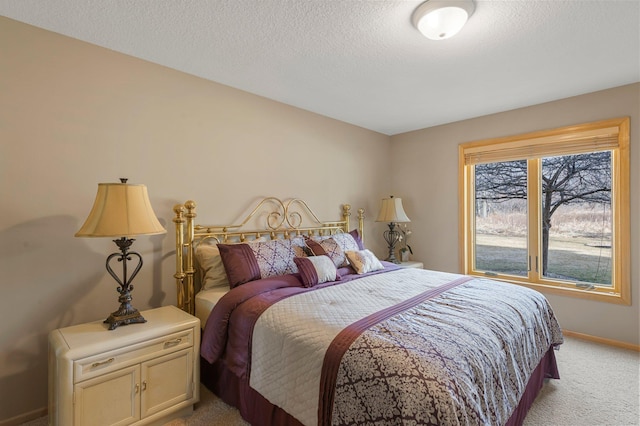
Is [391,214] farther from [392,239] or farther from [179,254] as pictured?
[179,254]

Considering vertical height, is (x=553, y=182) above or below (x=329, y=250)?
above

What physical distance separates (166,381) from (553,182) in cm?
414

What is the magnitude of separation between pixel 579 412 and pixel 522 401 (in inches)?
22.1

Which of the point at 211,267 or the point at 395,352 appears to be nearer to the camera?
the point at 395,352

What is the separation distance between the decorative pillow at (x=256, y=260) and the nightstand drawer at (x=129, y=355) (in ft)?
1.69

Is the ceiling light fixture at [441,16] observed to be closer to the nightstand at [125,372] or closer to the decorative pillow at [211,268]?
the decorative pillow at [211,268]

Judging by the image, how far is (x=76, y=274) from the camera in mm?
2049

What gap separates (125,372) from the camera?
5.50 feet

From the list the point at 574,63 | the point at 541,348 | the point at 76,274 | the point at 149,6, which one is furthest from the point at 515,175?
the point at 76,274

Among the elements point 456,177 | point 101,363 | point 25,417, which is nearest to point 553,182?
point 456,177

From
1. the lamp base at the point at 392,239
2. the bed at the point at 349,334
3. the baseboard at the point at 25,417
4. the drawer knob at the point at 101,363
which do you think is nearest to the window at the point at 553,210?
the lamp base at the point at 392,239

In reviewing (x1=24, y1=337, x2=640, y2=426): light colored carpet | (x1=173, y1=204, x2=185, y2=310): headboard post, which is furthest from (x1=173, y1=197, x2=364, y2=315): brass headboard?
(x1=24, y1=337, x2=640, y2=426): light colored carpet

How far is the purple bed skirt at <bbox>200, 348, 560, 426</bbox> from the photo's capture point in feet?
5.48

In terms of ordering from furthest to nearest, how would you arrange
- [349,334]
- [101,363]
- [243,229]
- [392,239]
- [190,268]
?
[392,239] < [243,229] < [190,268] < [101,363] < [349,334]
